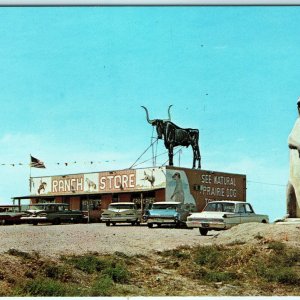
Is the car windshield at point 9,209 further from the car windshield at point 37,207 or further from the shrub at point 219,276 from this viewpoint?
the shrub at point 219,276

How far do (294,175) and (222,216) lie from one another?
4.65m

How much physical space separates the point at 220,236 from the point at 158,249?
2893mm

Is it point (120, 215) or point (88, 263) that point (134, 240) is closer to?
point (88, 263)

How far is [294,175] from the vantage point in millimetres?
14289

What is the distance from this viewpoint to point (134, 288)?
1077cm

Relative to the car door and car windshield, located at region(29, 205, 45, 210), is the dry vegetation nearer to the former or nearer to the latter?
the car door

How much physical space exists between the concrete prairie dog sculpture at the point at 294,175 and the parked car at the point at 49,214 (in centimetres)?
1300

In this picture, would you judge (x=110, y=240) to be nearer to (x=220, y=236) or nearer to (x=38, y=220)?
(x=220, y=236)

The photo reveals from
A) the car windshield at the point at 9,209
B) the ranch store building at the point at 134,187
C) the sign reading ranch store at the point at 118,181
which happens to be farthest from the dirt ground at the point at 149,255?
the sign reading ranch store at the point at 118,181

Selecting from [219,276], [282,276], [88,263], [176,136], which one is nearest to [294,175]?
[282,276]

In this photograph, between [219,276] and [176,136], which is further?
[176,136]

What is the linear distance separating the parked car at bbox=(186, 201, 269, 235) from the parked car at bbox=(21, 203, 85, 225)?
8.32m

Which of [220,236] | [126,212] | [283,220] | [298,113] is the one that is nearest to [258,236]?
[283,220]

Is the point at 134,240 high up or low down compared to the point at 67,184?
down
